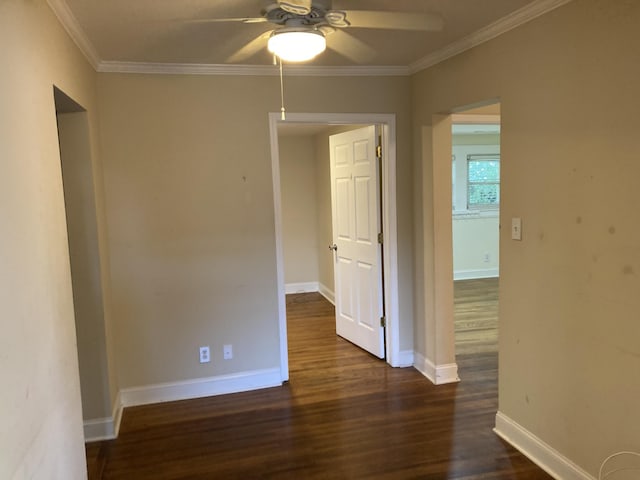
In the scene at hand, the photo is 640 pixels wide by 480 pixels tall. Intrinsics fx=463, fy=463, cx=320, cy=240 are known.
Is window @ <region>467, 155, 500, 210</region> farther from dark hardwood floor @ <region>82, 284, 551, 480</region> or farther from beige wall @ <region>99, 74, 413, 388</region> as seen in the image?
beige wall @ <region>99, 74, 413, 388</region>

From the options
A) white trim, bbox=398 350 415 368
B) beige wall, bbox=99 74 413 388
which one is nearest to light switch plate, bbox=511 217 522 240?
beige wall, bbox=99 74 413 388

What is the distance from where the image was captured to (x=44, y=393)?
1.66m

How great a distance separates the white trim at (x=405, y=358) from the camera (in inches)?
153

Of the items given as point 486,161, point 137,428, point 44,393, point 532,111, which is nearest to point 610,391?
point 532,111

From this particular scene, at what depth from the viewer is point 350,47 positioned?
9.56 feet

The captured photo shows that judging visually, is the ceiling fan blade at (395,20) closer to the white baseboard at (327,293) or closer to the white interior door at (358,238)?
the white interior door at (358,238)

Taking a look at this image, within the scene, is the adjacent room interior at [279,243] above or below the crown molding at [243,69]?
below

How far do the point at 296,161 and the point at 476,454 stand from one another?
15.5 ft

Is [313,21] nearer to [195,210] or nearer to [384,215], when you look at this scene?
[195,210]

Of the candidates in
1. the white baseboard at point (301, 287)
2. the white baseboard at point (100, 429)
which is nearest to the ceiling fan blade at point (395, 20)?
the white baseboard at point (100, 429)

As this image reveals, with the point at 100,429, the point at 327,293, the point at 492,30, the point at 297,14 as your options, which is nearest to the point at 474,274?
the point at 327,293

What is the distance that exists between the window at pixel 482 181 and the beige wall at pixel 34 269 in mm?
6395

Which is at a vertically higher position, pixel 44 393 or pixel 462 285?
pixel 44 393

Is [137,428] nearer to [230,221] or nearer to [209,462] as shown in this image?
[209,462]
